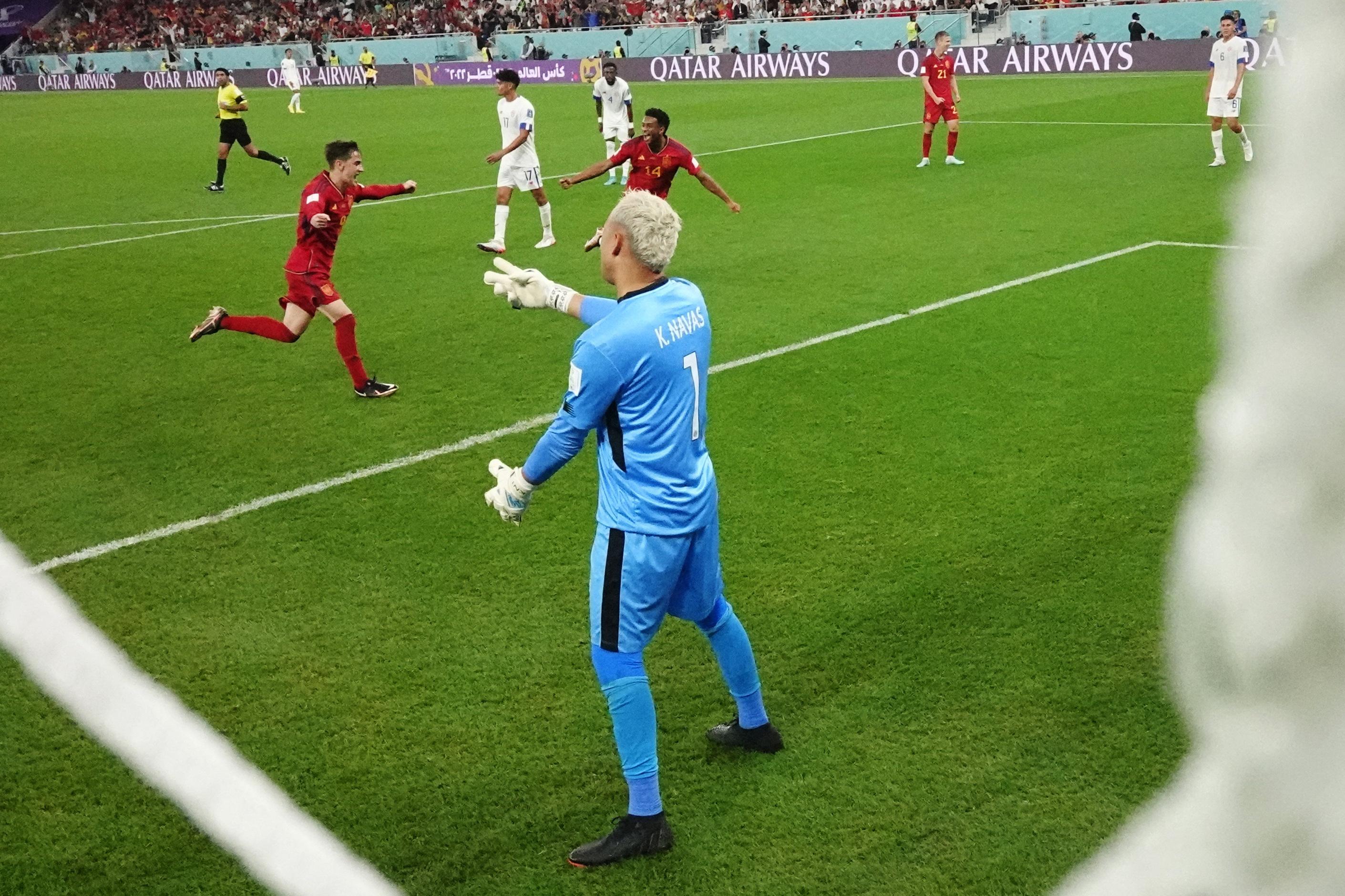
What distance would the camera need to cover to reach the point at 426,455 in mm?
9258

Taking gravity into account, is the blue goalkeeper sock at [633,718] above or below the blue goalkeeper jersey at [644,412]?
below

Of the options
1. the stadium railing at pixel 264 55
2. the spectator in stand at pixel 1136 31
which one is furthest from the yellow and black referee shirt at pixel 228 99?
the stadium railing at pixel 264 55

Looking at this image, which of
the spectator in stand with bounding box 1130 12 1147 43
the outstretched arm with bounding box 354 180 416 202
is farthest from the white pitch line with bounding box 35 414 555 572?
the spectator in stand with bounding box 1130 12 1147 43

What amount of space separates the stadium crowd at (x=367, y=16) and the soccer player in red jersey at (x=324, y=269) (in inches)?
1369

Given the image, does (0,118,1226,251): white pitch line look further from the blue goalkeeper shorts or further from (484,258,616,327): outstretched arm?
the blue goalkeeper shorts

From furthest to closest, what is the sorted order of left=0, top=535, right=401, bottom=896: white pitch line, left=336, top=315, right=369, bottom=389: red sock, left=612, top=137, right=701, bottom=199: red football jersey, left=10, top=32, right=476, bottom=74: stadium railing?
1. left=10, top=32, right=476, bottom=74: stadium railing
2. left=612, top=137, right=701, bottom=199: red football jersey
3. left=336, top=315, right=369, bottom=389: red sock
4. left=0, top=535, right=401, bottom=896: white pitch line

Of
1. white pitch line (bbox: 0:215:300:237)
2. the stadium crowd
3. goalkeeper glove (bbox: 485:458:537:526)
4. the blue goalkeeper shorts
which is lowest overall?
white pitch line (bbox: 0:215:300:237)

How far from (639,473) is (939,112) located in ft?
62.2

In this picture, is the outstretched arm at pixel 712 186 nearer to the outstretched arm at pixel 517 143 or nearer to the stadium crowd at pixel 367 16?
the outstretched arm at pixel 517 143

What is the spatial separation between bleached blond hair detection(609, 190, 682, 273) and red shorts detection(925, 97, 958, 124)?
18.5 metres

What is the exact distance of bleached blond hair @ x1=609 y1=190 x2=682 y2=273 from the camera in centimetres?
445

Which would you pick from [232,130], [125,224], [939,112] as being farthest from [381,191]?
[232,130]

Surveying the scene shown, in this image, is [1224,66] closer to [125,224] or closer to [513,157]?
[513,157]

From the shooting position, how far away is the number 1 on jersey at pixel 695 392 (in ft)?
15.1
